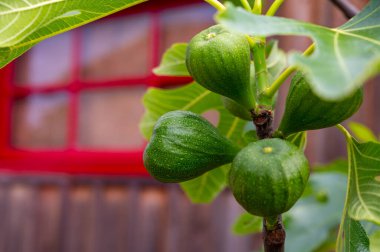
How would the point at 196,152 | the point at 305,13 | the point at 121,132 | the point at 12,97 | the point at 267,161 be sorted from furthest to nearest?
1. the point at 12,97
2. the point at 121,132
3. the point at 305,13
4. the point at 196,152
5. the point at 267,161

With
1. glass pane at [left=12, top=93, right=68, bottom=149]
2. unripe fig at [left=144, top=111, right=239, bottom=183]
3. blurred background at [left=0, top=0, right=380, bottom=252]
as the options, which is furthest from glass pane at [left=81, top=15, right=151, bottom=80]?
unripe fig at [left=144, top=111, right=239, bottom=183]

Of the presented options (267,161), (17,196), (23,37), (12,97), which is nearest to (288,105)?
(267,161)

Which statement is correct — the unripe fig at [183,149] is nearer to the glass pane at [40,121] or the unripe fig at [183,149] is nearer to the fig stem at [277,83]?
the fig stem at [277,83]

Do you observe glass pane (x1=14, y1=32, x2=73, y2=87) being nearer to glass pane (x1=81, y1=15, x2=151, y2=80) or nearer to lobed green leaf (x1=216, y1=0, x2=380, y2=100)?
glass pane (x1=81, y1=15, x2=151, y2=80)

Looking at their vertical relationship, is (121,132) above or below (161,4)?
below

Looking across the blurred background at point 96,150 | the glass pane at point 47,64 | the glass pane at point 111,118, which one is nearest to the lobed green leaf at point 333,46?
the blurred background at point 96,150

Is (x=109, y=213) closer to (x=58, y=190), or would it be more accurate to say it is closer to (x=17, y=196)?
(x=58, y=190)

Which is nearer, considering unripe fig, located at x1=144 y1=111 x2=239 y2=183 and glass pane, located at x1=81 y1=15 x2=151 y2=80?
unripe fig, located at x1=144 y1=111 x2=239 y2=183
